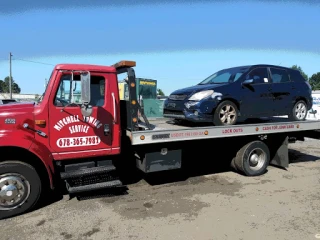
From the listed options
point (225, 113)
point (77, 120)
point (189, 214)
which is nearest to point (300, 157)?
point (225, 113)

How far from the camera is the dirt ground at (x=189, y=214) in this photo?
12.6 feet

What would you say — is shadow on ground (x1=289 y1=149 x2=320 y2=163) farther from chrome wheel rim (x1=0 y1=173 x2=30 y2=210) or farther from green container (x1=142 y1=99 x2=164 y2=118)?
chrome wheel rim (x1=0 y1=173 x2=30 y2=210)

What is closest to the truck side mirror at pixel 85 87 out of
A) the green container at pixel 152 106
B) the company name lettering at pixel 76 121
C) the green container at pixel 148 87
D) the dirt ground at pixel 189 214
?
the company name lettering at pixel 76 121

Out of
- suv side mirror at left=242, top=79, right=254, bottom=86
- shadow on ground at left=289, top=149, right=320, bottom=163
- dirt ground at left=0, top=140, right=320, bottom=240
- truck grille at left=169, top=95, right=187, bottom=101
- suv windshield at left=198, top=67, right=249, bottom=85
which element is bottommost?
dirt ground at left=0, top=140, right=320, bottom=240

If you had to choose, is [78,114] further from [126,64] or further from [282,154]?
[282,154]

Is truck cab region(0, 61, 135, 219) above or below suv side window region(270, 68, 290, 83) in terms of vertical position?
below

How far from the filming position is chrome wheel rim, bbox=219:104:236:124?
619 cm

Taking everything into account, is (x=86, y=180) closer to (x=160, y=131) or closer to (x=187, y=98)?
(x=160, y=131)

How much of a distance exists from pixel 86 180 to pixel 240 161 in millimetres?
3417

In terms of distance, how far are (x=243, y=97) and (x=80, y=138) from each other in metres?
3.56

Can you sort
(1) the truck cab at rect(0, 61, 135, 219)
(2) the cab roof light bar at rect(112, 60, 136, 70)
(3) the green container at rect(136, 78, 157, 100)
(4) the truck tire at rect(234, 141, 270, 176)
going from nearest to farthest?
1. (1) the truck cab at rect(0, 61, 135, 219)
2. (2) the cab roof light bar at rect(112, 60, 136, 70)
3. (4) the truck tire at rect(234, 141, 270, 176)
4. (3) the green container at rect(136, 78, 157, 100)

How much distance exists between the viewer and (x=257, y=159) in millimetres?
6754

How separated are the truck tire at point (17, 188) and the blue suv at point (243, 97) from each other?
3158 millimetres

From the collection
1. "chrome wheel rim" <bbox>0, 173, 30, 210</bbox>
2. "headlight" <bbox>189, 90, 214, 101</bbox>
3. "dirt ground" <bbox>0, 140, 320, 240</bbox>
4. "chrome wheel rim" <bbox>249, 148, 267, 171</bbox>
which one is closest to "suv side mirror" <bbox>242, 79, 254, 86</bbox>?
"headlight" <bbox>189, 90, 214, 101</bbox>
